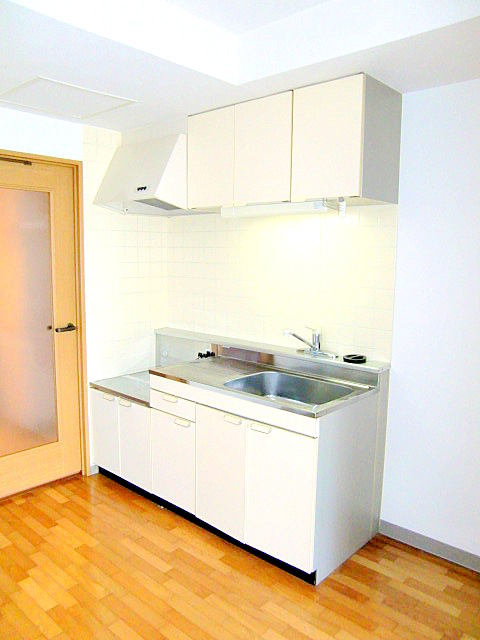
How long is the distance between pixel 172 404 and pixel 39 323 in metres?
1.10

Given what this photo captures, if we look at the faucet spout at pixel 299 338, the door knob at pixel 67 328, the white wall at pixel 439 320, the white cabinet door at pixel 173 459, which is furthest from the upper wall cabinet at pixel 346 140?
the door knob at pixel 67 328

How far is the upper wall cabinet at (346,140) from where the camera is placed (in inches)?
95.3

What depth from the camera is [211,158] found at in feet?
10.0

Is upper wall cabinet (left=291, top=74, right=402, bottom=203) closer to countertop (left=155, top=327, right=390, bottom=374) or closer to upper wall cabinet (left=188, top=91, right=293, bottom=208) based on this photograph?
upper wall cabinet (left=188, top=91, right=293, bottom=208)

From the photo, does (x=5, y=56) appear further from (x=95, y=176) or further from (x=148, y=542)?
(x=148, y=542)

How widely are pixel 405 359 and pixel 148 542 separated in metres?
1.74

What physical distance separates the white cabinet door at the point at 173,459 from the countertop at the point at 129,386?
19cm

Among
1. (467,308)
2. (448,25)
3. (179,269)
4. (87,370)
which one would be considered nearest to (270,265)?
(179,269)

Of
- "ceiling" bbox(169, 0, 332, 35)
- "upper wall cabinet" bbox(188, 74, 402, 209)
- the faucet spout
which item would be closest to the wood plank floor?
the faucet spout

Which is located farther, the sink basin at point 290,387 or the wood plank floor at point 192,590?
the sink basin at point 290,387

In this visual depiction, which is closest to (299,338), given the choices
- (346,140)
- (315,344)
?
(315,344)

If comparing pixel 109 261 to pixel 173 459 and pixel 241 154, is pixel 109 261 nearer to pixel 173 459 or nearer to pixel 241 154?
pixel 241 154

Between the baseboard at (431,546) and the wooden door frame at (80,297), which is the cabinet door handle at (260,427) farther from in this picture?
the wooden door frame at (80,297)

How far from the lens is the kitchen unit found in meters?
2.48
